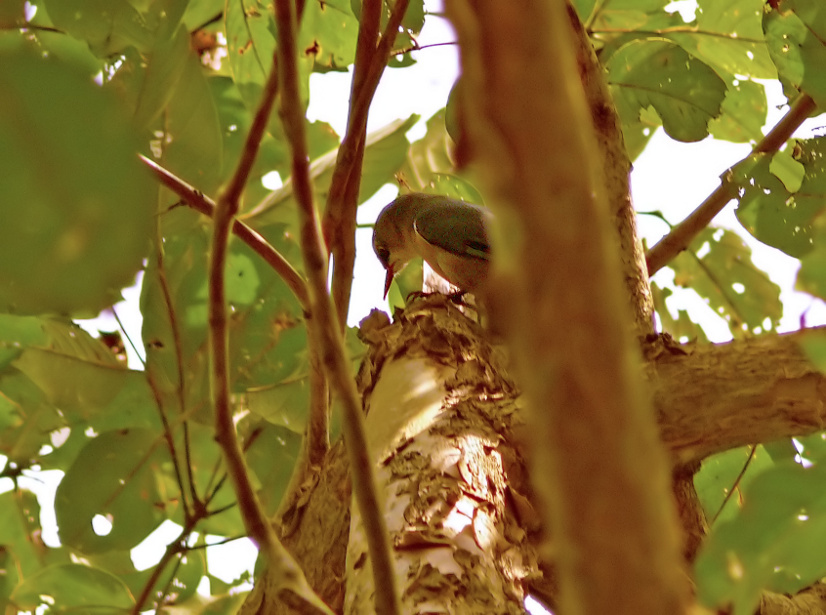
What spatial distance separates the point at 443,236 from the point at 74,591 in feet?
5.85

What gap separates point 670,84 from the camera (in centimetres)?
235

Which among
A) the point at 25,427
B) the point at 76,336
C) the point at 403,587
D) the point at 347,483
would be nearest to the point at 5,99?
the point at 403,587

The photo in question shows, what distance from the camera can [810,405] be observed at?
155 centimetres

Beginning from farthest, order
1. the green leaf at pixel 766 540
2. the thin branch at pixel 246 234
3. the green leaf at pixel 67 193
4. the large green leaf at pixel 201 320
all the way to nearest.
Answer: the large green leaf at pixel 201 320 → the thin branch at pixel 246 234 → the green leaf at pixel 766 540 → the green leaf at pixel 67 193

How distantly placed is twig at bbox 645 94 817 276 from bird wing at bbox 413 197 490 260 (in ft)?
2.47

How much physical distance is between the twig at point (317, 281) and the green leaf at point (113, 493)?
1.63 metres

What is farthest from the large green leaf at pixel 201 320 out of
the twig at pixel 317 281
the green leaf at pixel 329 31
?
the twig at pixel 317 281

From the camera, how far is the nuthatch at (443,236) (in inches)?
120

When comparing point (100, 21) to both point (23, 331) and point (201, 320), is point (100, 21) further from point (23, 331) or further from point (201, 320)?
point (23, 331)

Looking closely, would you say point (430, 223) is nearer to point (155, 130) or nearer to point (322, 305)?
point (155, 130)

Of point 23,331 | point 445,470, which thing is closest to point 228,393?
point 445,470

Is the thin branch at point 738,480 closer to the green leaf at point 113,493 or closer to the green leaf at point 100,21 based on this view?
the green leaf at point 113,493

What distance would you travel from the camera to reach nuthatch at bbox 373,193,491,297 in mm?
3041

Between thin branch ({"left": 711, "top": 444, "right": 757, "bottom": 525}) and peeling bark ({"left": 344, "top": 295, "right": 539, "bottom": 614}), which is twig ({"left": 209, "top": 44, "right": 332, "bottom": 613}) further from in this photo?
thin branch ({"left": 711, "top": 444, "right": 757, "bottom": 525})
